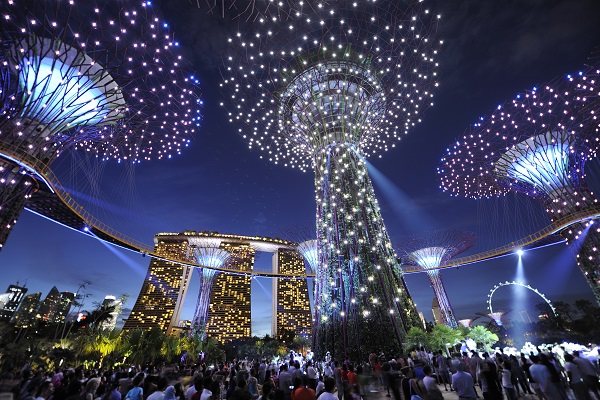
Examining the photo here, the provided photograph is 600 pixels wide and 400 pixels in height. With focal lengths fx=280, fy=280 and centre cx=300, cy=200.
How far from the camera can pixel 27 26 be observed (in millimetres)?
10680

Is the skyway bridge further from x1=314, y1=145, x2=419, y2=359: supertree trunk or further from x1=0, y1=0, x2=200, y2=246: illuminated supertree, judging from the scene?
x1=314, y1=145, x2=419, y2=359: supertree trunk

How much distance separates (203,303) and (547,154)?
114ft

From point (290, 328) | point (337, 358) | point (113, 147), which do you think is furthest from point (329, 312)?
point (290, 328)

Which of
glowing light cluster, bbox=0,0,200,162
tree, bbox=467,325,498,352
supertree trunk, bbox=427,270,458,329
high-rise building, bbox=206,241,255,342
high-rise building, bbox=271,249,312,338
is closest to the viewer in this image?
glowing light cluster, bbox=0,0,200,162

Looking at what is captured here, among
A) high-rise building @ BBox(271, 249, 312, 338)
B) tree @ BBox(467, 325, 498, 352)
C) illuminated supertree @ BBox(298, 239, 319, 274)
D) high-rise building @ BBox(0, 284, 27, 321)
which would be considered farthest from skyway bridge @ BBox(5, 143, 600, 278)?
high-rise building @ BBox(0, 284, 27, 321)

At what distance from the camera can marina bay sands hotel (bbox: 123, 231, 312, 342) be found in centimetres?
6088

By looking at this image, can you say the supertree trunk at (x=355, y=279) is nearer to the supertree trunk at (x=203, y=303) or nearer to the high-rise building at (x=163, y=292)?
the supertree trunk at (x=203, y=303)

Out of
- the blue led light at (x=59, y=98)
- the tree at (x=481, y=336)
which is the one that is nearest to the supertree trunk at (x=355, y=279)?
the tree at (x=481, y=336)

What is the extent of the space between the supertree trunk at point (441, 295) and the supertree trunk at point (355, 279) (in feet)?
68.2

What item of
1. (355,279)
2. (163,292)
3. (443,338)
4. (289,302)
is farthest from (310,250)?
(163,292)

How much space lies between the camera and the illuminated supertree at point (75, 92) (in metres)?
10.8

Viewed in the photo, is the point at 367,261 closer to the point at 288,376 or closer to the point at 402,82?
the point at 288,376

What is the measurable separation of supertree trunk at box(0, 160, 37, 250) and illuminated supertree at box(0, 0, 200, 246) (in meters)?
0.05

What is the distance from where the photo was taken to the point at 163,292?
64812 millimetres
